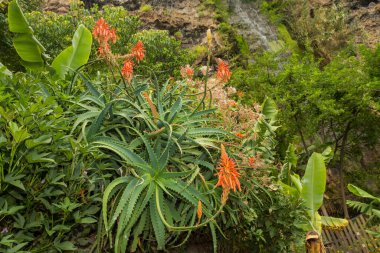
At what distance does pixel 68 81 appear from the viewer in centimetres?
306

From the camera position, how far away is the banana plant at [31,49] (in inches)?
137


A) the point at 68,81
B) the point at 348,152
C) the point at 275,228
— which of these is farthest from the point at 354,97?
the point at 68,81

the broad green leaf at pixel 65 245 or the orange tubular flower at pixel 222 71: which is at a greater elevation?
the orange tubular flower at pixel 222 71

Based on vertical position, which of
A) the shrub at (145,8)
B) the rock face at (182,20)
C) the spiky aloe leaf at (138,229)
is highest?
the spiky aloe leaf at (138,229)

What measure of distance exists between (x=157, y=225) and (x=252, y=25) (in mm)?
20478

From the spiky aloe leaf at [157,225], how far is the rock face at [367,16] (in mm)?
19609

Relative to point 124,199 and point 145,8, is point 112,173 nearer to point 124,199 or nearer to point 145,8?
point 124,199

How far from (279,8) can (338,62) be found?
36.0ft

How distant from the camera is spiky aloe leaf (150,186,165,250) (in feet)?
6.68

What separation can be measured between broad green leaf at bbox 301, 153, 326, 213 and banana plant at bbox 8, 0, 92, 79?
3.06 m

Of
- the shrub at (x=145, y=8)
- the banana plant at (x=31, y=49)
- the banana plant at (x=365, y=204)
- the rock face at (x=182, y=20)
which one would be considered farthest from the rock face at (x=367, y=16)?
the banana plant at (x=31, y=49)

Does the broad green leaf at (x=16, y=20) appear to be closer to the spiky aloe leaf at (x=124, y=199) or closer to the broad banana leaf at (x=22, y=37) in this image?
the broad banana leaf at (x=22, y=37)

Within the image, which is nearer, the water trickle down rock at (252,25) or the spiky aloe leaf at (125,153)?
the spiky aloe leaf at (125,153)

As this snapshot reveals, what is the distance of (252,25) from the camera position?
21.0 metres
